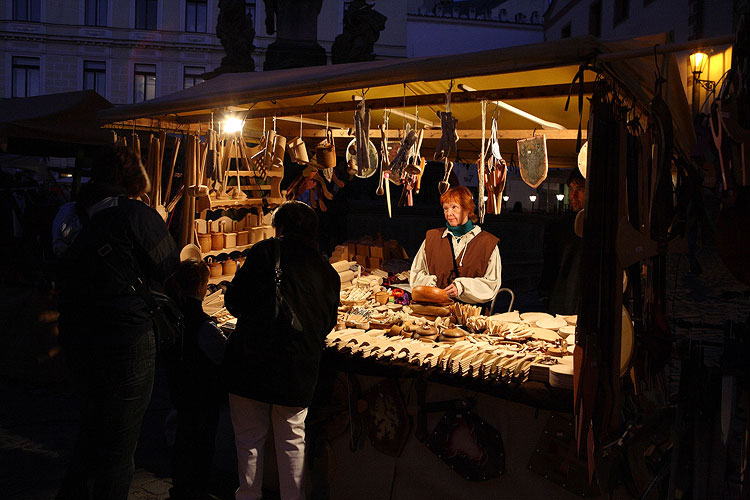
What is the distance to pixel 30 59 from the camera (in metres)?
27.0

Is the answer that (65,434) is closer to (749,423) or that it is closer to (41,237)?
(41,237)

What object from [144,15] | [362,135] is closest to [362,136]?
[362,135]

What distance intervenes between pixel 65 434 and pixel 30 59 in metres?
27.9

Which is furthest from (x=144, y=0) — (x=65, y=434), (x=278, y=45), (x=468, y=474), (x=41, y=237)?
(x=468, y=474)

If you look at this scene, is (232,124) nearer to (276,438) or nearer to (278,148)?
(278,148)

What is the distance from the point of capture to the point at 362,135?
3.62 meters

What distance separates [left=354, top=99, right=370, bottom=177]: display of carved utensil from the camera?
11.5 feet

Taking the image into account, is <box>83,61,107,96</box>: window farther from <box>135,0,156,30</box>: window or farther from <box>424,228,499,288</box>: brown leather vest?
<box>424,228,499,288</box>: brown leather vest

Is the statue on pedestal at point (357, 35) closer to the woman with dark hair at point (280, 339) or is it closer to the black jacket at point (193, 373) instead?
the black jacket at point (193, 373)

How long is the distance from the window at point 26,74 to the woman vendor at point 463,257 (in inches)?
1109

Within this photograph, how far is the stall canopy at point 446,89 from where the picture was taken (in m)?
2.45

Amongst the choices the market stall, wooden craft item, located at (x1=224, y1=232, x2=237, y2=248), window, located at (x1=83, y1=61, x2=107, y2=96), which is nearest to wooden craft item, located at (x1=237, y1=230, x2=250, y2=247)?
wooden craft item, located at (x1=224, y1=232, x2=237, y2=248)

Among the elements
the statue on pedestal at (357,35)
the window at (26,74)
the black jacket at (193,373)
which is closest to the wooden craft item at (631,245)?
the black jacket at (193,373)

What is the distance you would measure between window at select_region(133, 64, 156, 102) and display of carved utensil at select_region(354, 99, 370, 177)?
2672cm
